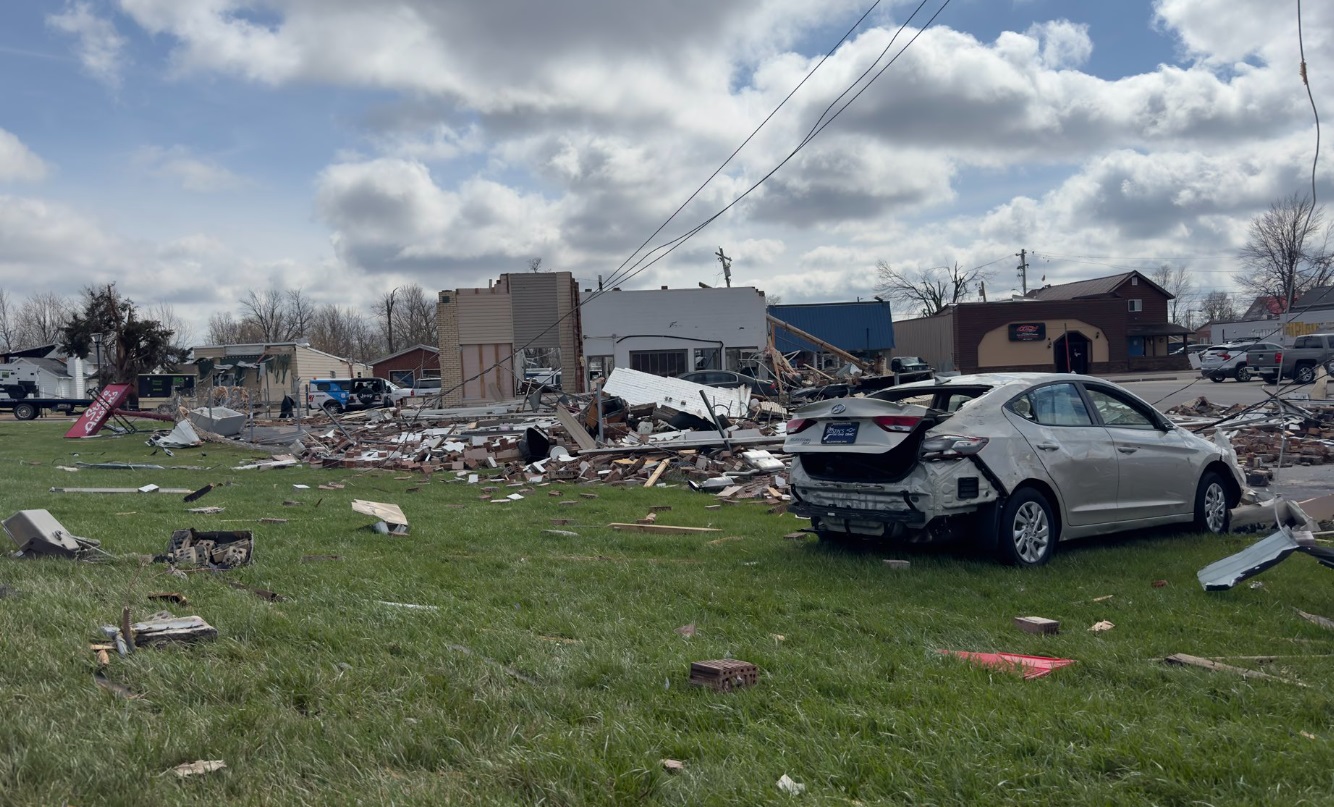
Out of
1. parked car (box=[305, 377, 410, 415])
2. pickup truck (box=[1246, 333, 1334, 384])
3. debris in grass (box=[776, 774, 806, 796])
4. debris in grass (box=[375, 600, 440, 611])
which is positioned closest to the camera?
debris in grass (box=[776, 774, 806, 796])

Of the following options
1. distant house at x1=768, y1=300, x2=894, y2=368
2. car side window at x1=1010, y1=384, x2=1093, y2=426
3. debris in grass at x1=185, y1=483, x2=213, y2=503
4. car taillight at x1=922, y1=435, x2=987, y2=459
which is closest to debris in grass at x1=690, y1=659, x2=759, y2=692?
car taillight at x1=922, y1=435, x2=987, y2=459


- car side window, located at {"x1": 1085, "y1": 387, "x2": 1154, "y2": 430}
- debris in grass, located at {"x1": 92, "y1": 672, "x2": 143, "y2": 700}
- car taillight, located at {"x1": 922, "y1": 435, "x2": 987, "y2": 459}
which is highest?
car side window, located at {"x1": 1085, "y1": 387, "x2": 1154, "y2": 430}

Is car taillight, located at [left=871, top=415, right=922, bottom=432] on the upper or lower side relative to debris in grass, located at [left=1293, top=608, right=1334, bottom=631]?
upper

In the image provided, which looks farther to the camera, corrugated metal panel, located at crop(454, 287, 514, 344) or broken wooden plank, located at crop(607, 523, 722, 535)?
corrugated metal panel, located at crop(454, 287, 514, 344)

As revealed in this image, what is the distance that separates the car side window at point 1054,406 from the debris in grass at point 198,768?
6.59 metres

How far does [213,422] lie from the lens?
30.0 m

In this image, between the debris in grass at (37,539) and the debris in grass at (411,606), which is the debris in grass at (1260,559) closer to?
the debris in grass at (411,606)

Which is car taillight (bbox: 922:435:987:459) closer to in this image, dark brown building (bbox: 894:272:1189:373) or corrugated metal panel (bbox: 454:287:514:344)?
corrugated metal panel (bbox: 454:287:514:344)

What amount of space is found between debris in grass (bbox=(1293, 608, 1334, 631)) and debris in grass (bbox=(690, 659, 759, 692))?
11.4 ft

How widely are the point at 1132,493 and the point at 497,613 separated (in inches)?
226

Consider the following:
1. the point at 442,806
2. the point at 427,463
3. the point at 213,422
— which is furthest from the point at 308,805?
the point at 213,422

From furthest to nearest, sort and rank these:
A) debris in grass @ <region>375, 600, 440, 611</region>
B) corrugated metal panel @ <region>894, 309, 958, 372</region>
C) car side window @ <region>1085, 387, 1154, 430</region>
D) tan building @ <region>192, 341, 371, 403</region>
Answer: corrugated metal panel @ <region>894, 309, 958, 372</region>
tan building @ <region>192, 341, 371, 403</region>
car side window @ <region>1085, 387, 1154, 430</region>
debris in grass @ <region>375, 600, 440, 611</region>

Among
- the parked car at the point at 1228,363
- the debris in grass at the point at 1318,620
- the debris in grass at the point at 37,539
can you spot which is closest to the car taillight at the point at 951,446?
the debris in grass at the point at 1318,620

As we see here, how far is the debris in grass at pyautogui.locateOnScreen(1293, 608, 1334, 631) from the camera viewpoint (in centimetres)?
566
